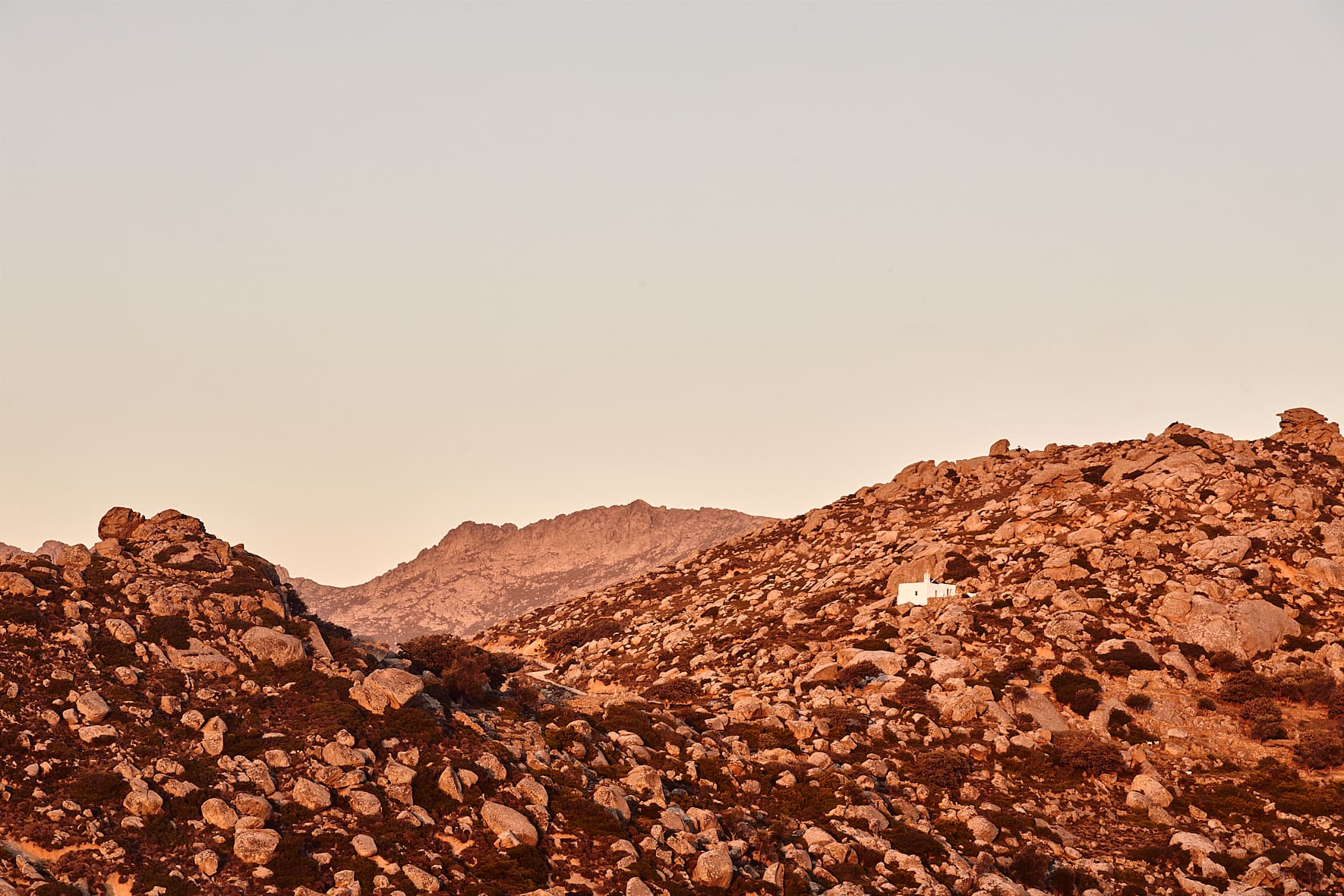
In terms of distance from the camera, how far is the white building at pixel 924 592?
240 feet

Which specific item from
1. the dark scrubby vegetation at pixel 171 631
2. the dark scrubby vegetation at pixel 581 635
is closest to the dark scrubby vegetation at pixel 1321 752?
the dark scrubby vegetation at pixel 581 635

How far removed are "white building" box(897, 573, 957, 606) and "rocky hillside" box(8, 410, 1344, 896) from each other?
1.05 meters

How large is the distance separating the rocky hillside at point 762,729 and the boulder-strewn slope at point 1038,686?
0.61ft

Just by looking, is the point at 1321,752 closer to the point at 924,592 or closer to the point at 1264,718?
the point at 1264,718

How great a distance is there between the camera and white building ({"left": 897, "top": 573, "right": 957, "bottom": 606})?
7319 centimetres

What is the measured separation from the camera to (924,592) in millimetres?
73375

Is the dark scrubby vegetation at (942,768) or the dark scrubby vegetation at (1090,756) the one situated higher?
the dark scrubby vegetation at (942,768)

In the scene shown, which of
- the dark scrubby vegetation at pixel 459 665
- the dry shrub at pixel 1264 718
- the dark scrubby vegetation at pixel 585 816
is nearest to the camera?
the dark scrubby vegetation at pixel 585 816

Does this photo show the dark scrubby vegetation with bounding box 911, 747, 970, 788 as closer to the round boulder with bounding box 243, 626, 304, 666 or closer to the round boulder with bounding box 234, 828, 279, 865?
the round boulder with bounding box 243, 626, 304, 666

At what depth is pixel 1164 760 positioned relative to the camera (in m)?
54.1

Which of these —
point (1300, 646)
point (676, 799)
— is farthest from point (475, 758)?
point (1300, 646)

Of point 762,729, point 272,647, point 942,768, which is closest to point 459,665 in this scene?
point 272,647

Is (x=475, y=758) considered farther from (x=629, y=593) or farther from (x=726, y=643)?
(x=629, y=593)

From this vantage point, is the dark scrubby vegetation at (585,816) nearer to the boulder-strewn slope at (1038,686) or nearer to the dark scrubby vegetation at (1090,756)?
the boulder-strewn slope at (1038,686)
